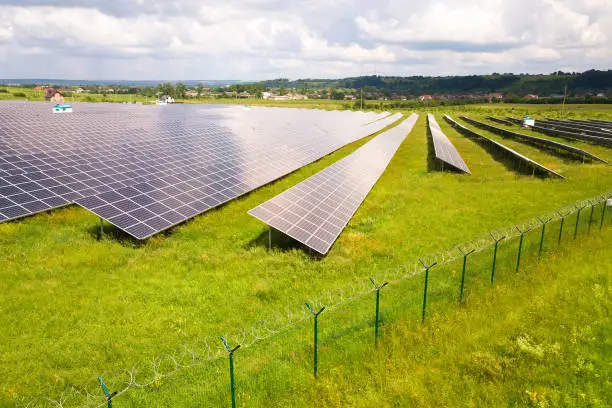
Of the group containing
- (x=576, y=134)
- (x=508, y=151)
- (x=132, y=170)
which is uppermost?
(x=576, y=134)

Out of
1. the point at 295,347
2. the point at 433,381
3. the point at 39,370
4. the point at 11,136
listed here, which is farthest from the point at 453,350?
the point at 11,136

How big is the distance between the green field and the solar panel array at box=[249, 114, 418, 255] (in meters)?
0.95

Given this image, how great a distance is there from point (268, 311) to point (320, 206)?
9941 mm

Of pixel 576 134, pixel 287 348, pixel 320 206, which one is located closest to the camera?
pixel 287 348

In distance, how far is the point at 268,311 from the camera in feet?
48.4

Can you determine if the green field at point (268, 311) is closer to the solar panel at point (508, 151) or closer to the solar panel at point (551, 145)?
the solar panel at point (508, 151)

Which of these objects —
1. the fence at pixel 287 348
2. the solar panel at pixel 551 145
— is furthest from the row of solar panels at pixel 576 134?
the fence at pixel 287 348

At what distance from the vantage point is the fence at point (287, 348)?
10.4m

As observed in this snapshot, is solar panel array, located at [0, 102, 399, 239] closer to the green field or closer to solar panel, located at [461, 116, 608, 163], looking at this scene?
the green field

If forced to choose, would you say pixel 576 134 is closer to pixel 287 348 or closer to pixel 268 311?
pixel 268 311

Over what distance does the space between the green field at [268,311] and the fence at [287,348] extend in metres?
0.06

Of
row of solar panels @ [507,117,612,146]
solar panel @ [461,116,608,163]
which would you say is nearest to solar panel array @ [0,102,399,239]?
solar panel @ [461,116,608,163]

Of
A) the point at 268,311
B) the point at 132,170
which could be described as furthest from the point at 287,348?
the point at 132,170

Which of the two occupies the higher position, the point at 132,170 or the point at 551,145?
the point at 551,145
